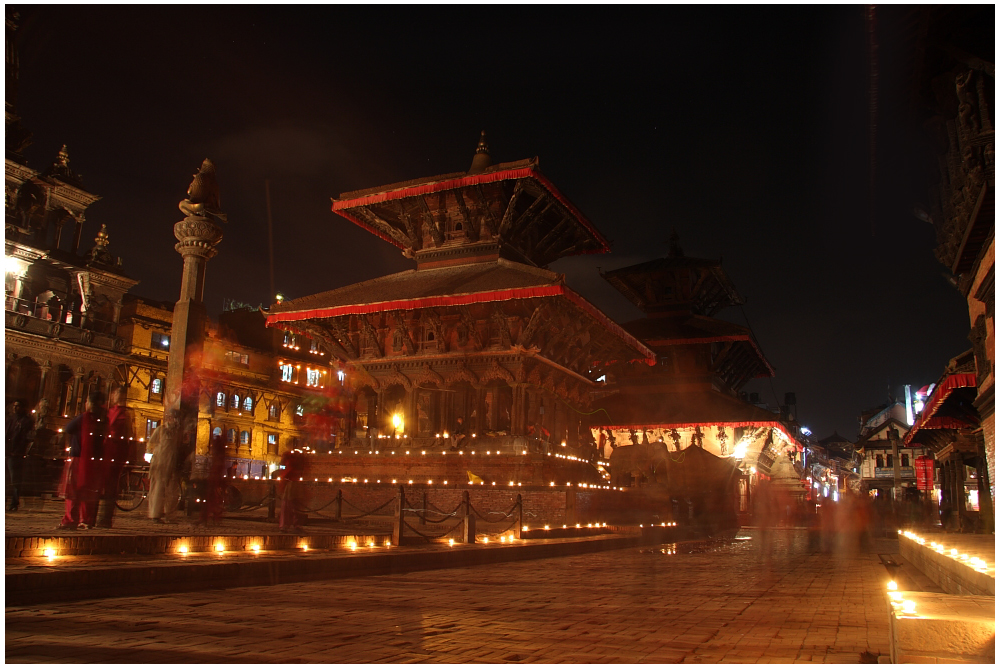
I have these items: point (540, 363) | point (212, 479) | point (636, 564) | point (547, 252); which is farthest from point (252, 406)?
point (636, 564)

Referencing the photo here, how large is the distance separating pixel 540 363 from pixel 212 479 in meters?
12.4

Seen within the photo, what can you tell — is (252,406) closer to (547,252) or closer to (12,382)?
(12,382)

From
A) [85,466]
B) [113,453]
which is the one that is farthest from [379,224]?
[85,466]

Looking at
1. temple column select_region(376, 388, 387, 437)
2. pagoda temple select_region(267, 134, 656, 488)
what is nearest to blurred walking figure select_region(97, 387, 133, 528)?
pagoda temple select_region(267, 134, 656, 488)

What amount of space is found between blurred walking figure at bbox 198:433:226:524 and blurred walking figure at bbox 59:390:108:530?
2464mm

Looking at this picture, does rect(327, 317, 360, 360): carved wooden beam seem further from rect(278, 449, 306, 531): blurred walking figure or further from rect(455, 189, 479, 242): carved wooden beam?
rect(278, 449, 306, 531): blurred walking figure

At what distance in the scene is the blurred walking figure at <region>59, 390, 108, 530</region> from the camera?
33.7ft

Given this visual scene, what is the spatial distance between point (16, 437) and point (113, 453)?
7.88 feet

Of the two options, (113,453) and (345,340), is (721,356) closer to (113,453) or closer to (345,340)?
(345,340)

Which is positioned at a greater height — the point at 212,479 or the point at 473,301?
the point at 473,301

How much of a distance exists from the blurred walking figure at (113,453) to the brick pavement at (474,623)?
15.0 ft

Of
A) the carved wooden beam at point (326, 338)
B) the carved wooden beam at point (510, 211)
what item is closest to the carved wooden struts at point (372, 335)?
the carved wooden beam at point (326, 338)

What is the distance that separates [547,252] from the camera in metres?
29.5

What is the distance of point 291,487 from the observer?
44.5 feet
